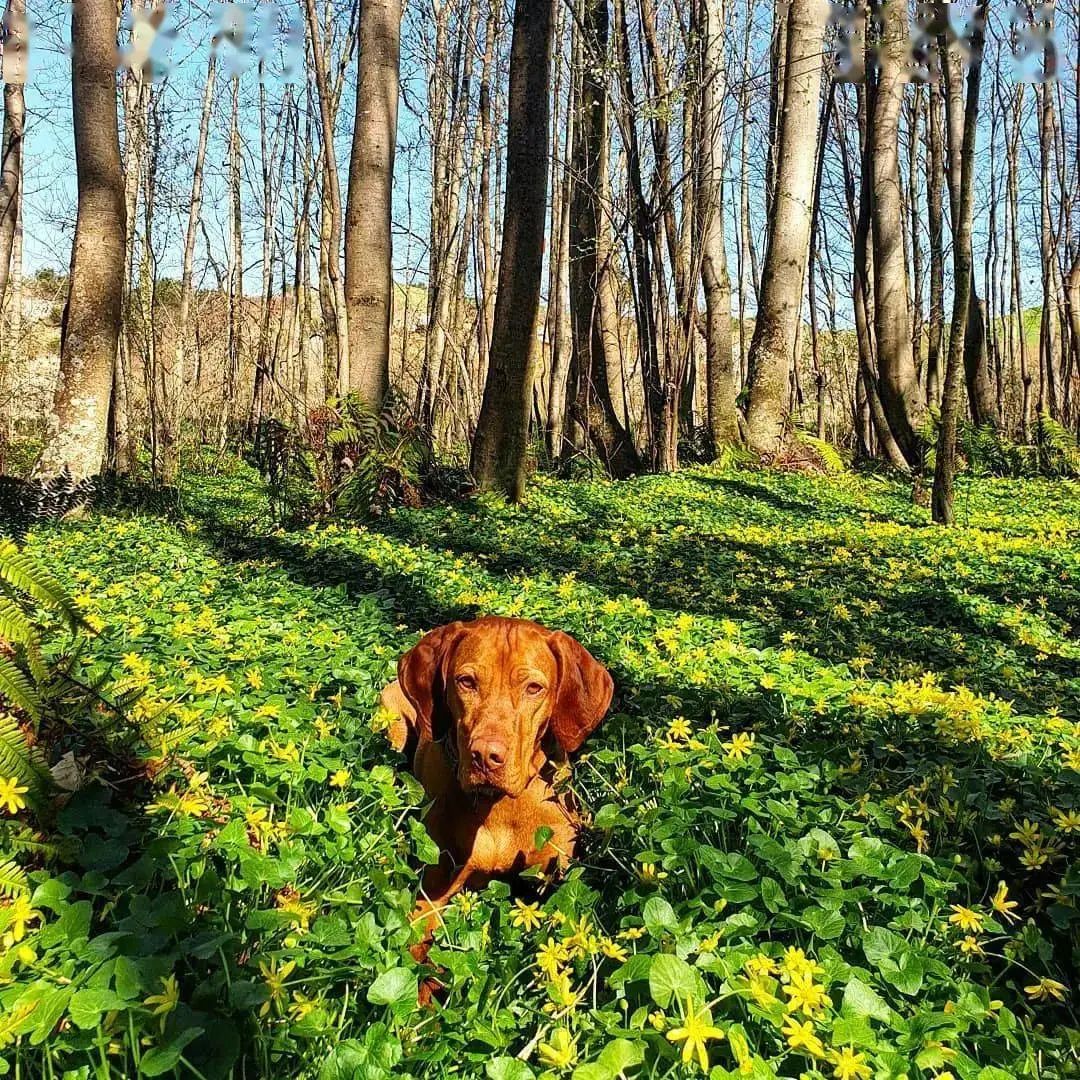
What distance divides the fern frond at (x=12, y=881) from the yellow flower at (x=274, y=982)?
57cm

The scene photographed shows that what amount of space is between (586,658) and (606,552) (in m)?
4.72

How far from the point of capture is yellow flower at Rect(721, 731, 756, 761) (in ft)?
9.84

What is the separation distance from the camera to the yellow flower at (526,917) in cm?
248

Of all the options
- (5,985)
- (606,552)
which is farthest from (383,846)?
(606,552)

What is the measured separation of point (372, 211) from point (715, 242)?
26.4 ft

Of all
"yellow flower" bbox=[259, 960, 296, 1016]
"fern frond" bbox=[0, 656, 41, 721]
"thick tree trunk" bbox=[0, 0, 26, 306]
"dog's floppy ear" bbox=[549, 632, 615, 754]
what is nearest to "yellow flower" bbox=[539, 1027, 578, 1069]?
"yellow flower" bbox=[259, 960, 296, 1016]

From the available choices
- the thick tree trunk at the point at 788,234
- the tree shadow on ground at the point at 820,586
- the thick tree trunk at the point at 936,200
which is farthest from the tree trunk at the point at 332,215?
the thick tree trunk at the point at 936,200

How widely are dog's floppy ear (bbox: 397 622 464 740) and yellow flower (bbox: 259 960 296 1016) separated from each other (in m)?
1.09

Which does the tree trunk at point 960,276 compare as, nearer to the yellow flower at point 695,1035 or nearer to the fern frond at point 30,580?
the yellow flower at point 695,1035

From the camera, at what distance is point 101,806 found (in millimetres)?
2318

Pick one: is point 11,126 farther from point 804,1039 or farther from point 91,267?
point 804,1039

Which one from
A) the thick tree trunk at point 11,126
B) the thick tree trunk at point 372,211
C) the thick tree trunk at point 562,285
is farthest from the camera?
the thick tree trunk at point 562,285

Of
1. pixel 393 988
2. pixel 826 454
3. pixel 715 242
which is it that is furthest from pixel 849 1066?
pixel 715 242

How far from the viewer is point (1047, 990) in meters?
2.01
